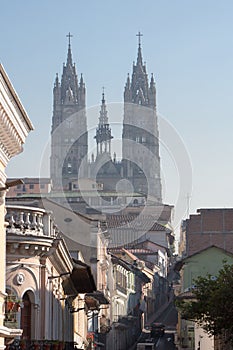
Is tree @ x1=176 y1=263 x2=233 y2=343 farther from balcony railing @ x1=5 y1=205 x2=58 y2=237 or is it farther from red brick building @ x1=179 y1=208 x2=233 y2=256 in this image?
red brick building @ x1=179 y1=208 x2=233 y2=256

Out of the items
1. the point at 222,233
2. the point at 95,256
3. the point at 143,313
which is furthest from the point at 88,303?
the point at 143,313

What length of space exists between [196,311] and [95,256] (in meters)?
23.1

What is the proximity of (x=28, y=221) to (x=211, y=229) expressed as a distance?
198ft

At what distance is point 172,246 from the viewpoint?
598 feet

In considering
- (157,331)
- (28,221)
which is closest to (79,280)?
(28,221)

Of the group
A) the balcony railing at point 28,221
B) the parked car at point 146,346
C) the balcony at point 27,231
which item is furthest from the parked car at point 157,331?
the balcony at point 27,231

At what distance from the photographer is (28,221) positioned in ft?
88.6

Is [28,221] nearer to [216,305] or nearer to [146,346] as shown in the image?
[216,305]

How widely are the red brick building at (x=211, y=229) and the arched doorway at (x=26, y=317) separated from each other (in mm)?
57516

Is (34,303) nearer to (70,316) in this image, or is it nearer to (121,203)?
(70,316)

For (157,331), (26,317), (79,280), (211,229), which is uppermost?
(211,229)

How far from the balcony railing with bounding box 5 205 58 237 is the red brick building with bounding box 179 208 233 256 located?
5735 cm

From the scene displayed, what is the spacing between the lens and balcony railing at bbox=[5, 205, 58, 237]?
84.7ft

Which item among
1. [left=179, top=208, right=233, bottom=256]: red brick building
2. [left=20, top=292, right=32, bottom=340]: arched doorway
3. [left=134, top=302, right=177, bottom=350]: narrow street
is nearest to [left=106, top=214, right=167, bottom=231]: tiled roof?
[left=134, top=302, right=177, bottom=350]: narrow street
